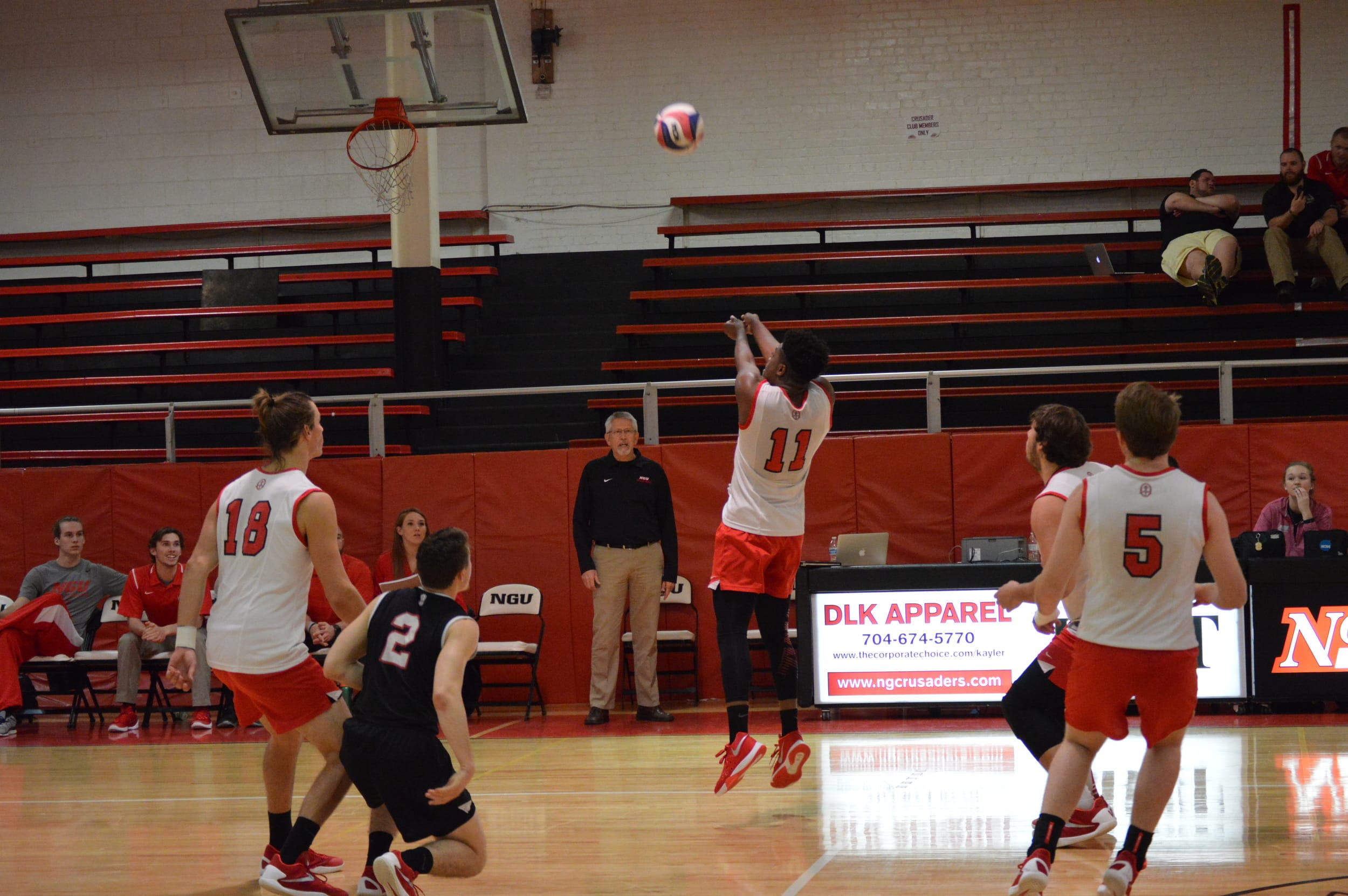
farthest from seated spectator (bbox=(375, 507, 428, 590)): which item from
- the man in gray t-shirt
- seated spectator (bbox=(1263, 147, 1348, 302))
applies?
seated spectator (bbox=(1263, 147, 1348, 302))

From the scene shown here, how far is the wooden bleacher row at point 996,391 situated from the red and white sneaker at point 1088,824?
22.2 feet

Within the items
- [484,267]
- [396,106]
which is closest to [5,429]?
[484,267]

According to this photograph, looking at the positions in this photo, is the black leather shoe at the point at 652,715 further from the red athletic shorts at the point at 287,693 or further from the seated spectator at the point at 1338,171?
the seated spectator at the point at 1338,171

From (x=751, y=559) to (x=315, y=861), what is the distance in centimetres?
220

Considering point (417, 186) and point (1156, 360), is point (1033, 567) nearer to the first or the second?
point (1156, 360)

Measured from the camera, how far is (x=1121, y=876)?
373cm

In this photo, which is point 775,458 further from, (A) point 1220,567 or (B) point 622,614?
(B) point 622,614

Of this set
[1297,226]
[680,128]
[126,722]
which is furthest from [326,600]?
[1297,226]

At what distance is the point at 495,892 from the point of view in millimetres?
4320

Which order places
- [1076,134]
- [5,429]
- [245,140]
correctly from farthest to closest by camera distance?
[245,140] < [1076,134] < [5,429]

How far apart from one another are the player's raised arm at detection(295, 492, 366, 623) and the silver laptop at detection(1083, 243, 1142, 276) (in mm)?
9976

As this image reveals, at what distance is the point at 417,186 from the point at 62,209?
21.9ft

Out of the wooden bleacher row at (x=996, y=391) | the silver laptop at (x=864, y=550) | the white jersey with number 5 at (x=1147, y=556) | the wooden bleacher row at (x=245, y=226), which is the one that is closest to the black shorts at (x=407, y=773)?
the white jersey with number 5 at (x=1147, y=556)

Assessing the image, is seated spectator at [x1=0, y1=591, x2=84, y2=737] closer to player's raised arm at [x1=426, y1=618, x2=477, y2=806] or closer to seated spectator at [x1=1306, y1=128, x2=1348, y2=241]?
player's raised arm at [x1=426, y1=618, x2=477, y2=806]
